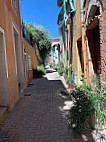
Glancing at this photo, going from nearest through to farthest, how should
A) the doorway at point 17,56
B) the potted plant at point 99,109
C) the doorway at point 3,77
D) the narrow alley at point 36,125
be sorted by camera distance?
the potted plant at point 99,109
the narrow alley at point 36,125
the doorway at point 3,77
the doorway at point 17,56

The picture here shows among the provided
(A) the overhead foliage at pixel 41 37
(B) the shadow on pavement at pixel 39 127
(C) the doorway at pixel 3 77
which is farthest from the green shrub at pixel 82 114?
(A) the overhead foliage at pixel 41 37

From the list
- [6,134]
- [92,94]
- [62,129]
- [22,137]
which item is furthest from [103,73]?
[6,134]

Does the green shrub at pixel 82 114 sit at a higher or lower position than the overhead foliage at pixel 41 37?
lower

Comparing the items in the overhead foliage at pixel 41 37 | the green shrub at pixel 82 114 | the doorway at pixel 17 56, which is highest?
the overhead foliage at pixel 41 37

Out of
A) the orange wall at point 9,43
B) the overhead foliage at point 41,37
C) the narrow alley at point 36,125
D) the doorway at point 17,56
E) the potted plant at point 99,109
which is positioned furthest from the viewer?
the overhead foliage at point 41,37

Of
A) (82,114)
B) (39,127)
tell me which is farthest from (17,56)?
(82,114)

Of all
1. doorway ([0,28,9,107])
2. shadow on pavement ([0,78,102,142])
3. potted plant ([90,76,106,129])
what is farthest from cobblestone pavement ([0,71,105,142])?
doorway ([0,28,9,107])

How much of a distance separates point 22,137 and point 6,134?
423 millimetres

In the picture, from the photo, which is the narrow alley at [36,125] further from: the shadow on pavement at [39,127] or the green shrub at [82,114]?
the green shrub at [82,114]

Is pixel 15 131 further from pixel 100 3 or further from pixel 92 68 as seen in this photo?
pixel 100 3

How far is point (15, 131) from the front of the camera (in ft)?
9.98

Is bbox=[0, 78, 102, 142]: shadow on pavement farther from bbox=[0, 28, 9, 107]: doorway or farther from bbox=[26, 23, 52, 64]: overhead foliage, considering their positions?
bbox=[26, 23, 52, 64]: overhead foliage

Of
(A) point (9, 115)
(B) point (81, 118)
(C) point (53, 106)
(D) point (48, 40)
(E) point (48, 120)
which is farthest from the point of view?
(D) point (48, 40)

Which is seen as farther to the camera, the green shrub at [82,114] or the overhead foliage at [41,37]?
Result: the overhead foliage at [41,37]
